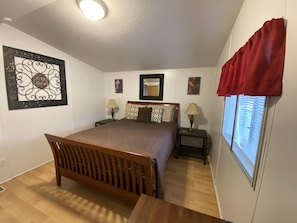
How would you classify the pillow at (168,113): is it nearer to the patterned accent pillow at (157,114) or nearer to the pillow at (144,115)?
the patterned accent pillow at (157,114)

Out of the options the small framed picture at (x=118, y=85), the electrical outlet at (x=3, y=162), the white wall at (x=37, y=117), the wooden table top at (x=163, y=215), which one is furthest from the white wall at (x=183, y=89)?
the electrical outlet at (x=3, y=162)

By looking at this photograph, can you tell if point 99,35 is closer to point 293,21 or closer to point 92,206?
point 293,21

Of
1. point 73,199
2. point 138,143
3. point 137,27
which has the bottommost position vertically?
point 73,199

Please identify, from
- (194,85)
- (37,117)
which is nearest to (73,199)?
(37,117)

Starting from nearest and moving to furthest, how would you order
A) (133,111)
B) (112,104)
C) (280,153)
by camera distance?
(280,153) < (133,111) < (112,104)

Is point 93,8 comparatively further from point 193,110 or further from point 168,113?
point 193,110

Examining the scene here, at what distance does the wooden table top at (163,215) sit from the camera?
2.70ft

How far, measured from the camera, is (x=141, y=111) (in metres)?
3.14

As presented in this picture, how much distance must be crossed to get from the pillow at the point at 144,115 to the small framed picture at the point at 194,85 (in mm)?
1067

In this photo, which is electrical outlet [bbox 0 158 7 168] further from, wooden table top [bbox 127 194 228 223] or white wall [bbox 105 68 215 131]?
white wall [bbox 105 68 215 131]

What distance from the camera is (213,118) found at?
8.94ft

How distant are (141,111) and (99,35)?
66.8 inches

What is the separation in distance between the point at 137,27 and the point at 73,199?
8.08 feet

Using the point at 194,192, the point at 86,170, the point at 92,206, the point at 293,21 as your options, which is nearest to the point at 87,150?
the point at 86,170
